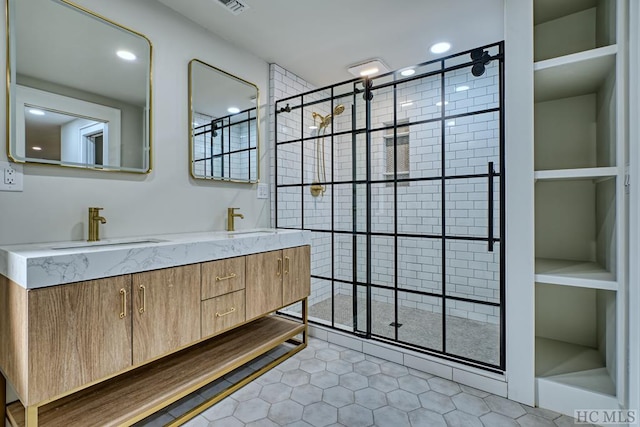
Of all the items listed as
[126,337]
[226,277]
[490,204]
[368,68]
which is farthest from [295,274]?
[368,68]

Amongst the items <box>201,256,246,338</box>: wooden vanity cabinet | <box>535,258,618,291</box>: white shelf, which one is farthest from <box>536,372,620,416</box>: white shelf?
<box>201,256,246,338</box>: wooden vanity cabinet

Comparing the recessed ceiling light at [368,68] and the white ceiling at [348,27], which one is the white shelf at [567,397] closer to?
the white ceiling at [348,27]

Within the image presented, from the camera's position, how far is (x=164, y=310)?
155cm

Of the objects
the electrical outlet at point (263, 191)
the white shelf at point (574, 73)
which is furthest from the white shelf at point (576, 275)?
the electrical outlet at point (263, 191)

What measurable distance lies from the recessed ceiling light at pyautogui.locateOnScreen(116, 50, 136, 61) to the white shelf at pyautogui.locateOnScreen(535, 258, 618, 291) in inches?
107

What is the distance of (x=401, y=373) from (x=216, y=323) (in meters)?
1.26

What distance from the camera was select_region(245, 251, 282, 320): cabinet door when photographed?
79.1 inches

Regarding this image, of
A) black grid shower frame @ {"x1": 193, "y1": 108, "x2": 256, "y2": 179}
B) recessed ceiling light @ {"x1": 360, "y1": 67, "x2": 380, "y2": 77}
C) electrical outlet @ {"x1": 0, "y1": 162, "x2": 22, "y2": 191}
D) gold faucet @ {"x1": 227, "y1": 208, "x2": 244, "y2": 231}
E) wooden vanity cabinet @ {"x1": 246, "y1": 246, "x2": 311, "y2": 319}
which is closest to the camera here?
electrical outlet @ {"x1": 0, "y1": 162, "x2": 22, "y2": 191}

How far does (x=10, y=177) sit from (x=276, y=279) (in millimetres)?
1530

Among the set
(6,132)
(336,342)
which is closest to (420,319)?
(336,342)

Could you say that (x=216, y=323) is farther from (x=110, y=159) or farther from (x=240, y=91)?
(x=240, y=91)

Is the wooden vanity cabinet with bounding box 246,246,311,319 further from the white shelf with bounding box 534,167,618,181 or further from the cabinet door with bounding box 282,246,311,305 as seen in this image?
the white shelf with bounding box 534,167,618,181

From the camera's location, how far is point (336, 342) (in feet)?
8.42

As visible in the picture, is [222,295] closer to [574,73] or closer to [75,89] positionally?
[75,89]
